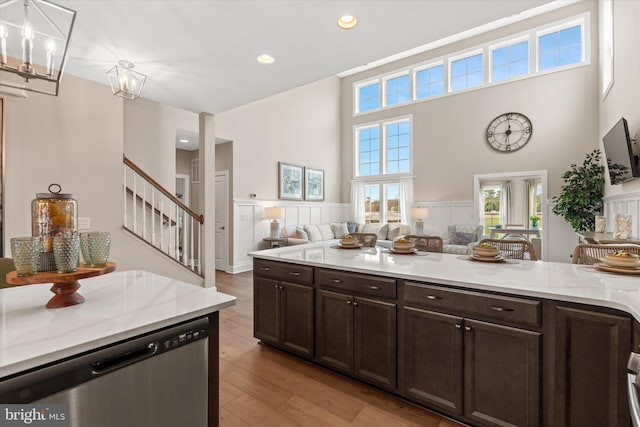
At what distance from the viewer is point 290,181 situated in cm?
729

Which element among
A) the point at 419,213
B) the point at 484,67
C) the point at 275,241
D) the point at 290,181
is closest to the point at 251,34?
the point at 275,241

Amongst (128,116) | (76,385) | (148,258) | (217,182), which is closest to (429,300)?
(76,385)

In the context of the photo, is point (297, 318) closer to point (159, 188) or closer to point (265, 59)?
point (265, 59)

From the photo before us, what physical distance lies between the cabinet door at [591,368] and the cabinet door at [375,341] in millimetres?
823

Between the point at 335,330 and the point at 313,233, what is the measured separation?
493cm

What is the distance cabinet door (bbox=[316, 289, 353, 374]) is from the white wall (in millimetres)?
2553

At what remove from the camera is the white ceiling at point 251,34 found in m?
2.12

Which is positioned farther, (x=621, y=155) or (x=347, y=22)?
(x=621, y=155)

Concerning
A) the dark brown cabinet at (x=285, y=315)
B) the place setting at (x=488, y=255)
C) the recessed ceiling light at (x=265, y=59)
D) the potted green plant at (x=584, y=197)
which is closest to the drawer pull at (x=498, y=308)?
the place setting at (x=488, y=255)

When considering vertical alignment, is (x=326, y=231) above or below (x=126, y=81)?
below

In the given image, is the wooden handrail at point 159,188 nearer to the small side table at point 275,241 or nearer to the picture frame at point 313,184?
the small side table at point 275,241

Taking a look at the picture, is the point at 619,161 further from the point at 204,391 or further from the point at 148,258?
the point at 148,258

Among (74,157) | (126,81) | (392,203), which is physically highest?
(126,81)

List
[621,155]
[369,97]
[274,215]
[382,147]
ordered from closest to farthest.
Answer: [621,155], [274,215], [382,147], [369,97]
